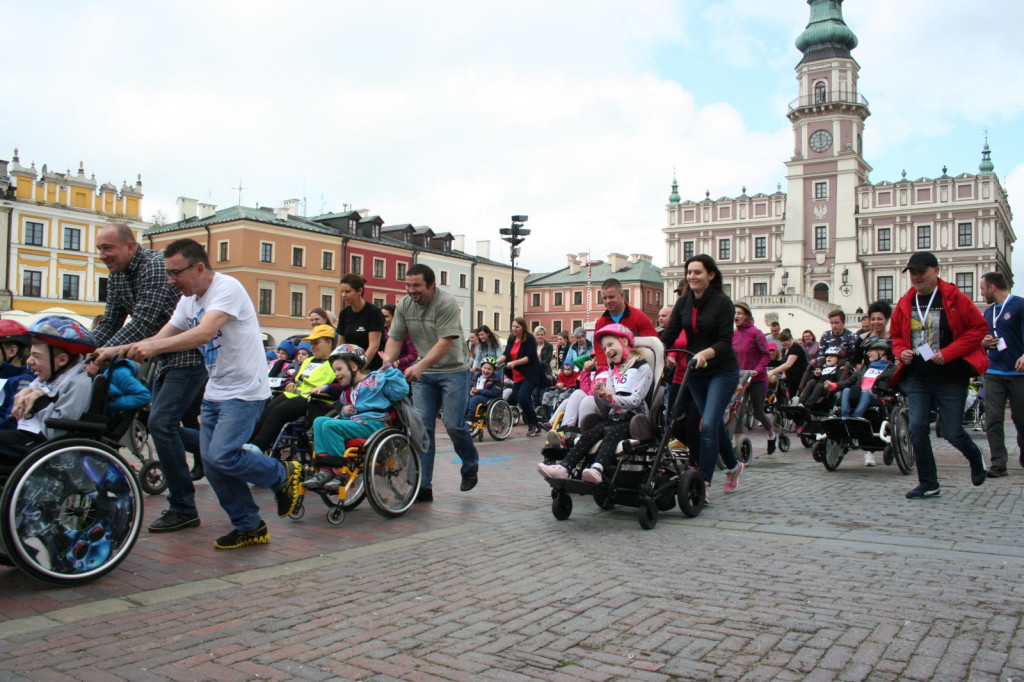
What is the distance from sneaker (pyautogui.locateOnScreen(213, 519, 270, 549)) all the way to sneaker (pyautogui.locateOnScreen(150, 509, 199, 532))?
2.05ft

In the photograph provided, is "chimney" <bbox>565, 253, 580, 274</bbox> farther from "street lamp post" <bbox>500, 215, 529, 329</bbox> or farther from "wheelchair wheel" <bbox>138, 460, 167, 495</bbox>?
"wheelchair wheel" <bbox>138, 460, 167, 495</bbox>

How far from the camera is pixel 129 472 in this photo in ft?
15.4

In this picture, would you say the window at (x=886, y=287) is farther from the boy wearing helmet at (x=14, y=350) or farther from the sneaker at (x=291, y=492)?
the boy wearing helmet at (x=14, y=350)

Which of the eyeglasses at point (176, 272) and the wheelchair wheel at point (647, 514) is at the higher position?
the eyeglasses at point (176, 272)

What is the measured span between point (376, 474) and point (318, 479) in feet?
1.40

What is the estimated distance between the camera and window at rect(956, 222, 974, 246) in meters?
66.1

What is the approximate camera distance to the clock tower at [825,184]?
6912cm

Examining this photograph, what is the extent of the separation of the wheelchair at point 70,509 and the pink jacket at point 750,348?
25.9 feet

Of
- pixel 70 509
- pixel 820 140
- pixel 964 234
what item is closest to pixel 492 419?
pixel 70 509

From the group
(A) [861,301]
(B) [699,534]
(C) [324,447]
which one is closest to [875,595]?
(B) [699,534]

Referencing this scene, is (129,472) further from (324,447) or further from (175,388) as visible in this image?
(324,447)

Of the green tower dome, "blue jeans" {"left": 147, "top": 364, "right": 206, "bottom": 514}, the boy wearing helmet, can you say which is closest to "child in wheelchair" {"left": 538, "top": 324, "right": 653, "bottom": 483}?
"blue jeans" {"left": 147, "top": 364, "right": 206, "bottom": 514}

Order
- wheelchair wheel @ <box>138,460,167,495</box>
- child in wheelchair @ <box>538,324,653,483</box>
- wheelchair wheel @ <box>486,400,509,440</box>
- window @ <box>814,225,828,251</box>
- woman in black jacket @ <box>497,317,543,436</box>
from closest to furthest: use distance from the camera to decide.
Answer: child in wheelchair @ <box>538,324,653,483</box>, wheelchair wheel @ <box>138,460,167,495</box>, wheelchair wheel @ <box>486,400,509,440</box>, woman in black jacket @ <box>497,317,543,436</box>, window @ <box>814,225,828,251</box>

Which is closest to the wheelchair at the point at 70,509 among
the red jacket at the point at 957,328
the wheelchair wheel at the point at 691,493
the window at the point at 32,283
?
the wheelchair wheel at the point at 691,493
